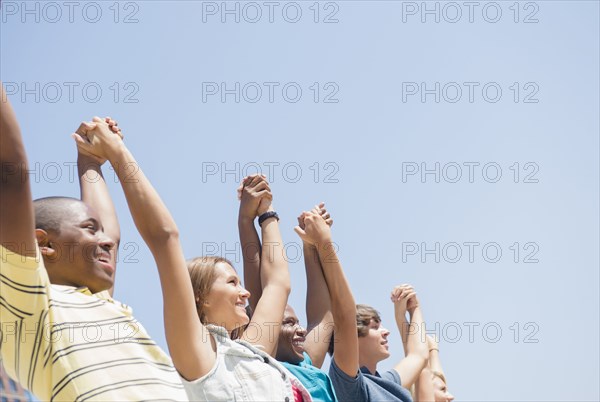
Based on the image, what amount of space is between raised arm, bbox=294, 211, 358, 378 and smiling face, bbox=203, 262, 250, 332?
82cm

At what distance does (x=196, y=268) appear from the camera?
3.54 m

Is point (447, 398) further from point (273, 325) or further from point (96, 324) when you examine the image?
point (96, 324)

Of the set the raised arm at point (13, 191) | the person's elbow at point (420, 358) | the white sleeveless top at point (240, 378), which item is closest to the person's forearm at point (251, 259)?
the white sleeveless top at point (240, 378)

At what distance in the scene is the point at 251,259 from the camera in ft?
13.7

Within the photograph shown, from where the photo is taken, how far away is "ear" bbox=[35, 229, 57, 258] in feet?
9.07

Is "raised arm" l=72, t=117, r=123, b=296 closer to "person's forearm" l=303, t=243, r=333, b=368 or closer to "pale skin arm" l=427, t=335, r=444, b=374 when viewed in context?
"person's forearm" l=303, t=243, r=333, b=368

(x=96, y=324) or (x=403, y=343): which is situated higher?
(x=96, y=324)

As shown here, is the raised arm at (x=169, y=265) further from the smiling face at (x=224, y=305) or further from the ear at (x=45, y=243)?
the smiling face at (x=224, y=305)

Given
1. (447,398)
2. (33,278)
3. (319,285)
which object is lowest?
(447,398)

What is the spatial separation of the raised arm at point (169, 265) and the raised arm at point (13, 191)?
25.8 inches

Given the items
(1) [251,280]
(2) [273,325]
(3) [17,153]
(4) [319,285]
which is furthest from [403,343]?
(3) [17,153]

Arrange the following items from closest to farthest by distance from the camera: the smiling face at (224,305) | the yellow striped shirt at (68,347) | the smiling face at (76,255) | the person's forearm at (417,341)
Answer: the yellow striped shirt at (68,347) → the smiling face at (76,255) → the smiling face at (224,305) → the person's forearm at (417,341)

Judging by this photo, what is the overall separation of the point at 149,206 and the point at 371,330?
2.64 m

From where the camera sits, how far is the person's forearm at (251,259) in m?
4.18
